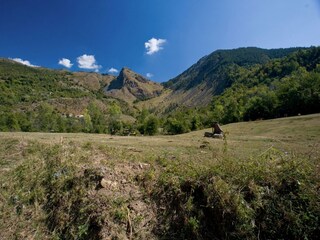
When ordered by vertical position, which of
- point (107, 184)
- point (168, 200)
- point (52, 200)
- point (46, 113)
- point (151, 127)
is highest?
point (46, 113)

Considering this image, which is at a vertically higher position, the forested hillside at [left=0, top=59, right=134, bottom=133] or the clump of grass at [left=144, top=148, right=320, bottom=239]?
the forested hillside at [left=0, top=59, right=134, bottom=133]

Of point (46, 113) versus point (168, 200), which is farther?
point (46, 113)

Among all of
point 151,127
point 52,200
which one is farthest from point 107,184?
point 151,127

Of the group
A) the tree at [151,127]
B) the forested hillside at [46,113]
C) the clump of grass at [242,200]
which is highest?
the forested hillside at [46,113]

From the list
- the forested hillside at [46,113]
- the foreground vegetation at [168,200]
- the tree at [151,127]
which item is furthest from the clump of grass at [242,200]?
the forested hillside at [46,113]

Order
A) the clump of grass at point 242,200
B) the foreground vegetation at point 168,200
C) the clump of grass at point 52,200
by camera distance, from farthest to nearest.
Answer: the clump of grass at point 52,200 < the foreground vegetation at point 168,200 < the clump of grass at point 242,200

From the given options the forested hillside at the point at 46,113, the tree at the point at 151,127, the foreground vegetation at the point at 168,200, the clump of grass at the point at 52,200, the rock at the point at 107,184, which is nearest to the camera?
the foreground vegetation at the point at 168,200

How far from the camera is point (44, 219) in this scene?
539cm

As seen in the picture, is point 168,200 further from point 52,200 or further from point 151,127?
point 151,127

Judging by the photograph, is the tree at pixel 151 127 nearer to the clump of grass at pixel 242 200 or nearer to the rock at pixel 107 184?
the rock at pixel 107 184

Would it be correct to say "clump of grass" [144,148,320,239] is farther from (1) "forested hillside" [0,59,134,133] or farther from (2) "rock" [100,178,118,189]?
(1) "forested hillside" [0,59,134,133]

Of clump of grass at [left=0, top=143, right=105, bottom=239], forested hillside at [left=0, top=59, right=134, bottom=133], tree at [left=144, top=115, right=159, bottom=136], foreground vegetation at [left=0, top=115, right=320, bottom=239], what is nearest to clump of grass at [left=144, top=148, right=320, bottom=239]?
foreground vegetation at [left=0, top=115, right=320, bottom=239]

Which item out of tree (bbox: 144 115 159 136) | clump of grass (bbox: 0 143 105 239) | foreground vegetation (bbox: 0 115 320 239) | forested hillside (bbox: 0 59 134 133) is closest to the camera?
foreground vegetation (bbox: 0 115 320 239)

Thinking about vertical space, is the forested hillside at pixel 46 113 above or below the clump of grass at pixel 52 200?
above
